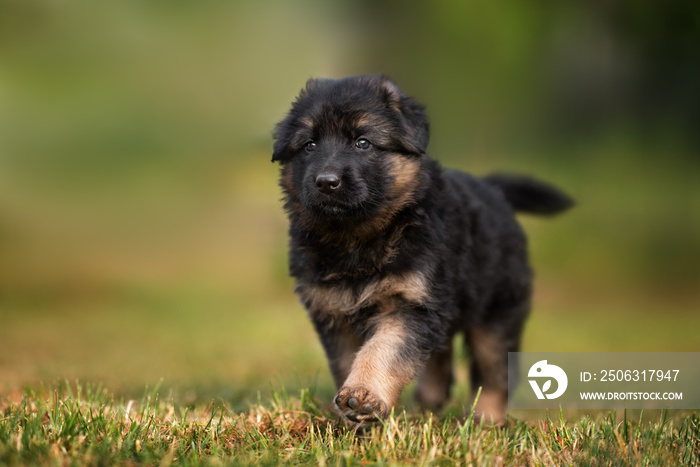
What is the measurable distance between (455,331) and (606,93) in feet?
26.3

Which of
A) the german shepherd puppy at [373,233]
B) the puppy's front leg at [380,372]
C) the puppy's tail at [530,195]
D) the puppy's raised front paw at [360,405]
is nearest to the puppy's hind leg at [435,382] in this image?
the german shepherd puppy at [373,233]

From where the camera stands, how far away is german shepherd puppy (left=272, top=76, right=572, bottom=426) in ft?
10.7

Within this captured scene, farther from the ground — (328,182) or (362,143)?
(362,143)

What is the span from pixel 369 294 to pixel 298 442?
78 centimetres

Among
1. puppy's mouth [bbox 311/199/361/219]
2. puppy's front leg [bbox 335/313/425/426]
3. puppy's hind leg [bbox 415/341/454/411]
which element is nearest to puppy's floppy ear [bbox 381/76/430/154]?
Answer: puppy's mouth [bbox 311/199/361/219]

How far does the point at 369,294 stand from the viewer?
334cm

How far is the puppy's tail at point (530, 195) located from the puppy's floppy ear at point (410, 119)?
1.44 metres

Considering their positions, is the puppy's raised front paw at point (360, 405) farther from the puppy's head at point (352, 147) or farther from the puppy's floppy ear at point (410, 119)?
the puppy's floppy ear at point (410, 119)

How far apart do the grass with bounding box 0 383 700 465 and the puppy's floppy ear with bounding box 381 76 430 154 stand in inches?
52.9

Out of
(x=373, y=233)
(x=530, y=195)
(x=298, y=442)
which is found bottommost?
(x=298, y=442)

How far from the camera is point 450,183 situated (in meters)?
3.94

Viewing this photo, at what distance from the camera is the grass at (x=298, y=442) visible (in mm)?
2502

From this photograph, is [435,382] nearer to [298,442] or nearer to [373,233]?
[373,233]

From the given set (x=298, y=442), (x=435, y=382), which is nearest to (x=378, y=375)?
(x=298, y=442)
